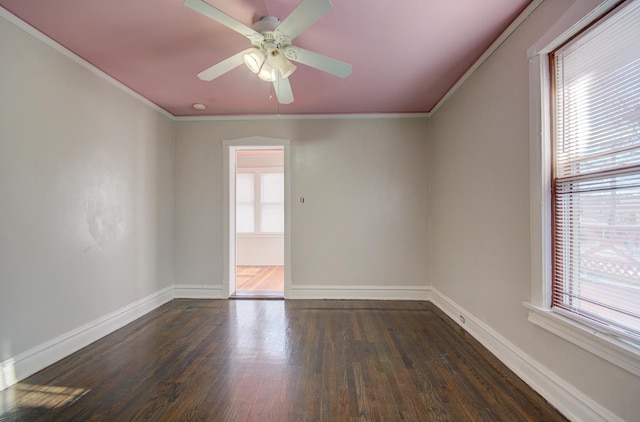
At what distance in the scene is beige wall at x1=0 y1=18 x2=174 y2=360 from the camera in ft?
6.41

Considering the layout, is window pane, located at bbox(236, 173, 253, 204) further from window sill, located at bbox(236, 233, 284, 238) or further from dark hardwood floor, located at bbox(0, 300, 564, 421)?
dark hardwood floor, located at bbox(0, 300, 564, 421)

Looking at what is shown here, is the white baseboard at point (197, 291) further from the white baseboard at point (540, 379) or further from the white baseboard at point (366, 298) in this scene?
the white baseboard at point (540, 379)

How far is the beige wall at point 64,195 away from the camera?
195 cm

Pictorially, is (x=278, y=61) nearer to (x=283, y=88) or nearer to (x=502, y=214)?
(x=283, y=88)

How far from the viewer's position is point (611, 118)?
1435 millimetres

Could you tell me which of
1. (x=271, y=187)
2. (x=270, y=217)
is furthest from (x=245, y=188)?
(x=270, y=217)

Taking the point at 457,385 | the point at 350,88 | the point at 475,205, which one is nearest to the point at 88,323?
the point at 457,385

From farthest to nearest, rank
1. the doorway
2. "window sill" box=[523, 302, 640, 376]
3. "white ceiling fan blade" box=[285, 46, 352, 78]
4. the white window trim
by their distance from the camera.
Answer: the doorway < "white ceiling fan blade" box=[285, 46, 352, 78] < the white window trim < "window sill" box=[523, 302, 640, 376]

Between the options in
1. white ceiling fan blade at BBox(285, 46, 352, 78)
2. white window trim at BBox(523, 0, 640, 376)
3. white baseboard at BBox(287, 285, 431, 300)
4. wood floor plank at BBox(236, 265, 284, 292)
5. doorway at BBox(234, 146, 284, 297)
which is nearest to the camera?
white window trim at BBox(523, 0, 640, 376)

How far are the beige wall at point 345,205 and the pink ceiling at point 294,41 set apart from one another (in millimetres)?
640

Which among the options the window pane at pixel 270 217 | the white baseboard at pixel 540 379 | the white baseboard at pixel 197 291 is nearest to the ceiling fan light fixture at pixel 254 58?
the white baseboard at pixel 540 379

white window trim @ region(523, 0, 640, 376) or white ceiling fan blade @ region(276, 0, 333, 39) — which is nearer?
white ceiling fan blade @ region(276, 0, 333, 39)

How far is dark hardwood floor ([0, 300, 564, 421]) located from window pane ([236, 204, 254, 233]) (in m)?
3.58

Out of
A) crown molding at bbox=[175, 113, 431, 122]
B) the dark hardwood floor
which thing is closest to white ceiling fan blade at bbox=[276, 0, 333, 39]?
crown molding at bbox=[175, 113, 431, 122]
